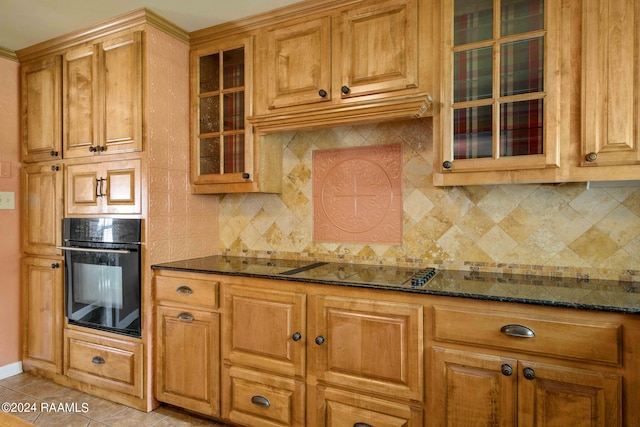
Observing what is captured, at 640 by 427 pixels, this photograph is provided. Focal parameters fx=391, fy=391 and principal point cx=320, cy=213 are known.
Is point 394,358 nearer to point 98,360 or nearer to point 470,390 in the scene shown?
point 470,390

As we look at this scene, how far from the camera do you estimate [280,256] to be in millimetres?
2684

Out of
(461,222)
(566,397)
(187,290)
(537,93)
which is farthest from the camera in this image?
(187,290)

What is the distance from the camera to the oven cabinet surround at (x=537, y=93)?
159 cm

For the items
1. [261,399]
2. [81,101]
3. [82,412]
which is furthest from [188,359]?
[81,101]

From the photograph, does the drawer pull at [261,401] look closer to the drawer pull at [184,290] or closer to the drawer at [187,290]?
the drawer at [187,290]

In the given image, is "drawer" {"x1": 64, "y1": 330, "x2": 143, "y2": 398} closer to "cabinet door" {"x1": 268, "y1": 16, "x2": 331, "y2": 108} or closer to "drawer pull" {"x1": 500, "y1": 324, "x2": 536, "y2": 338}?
"cabinet door" {"x1": 268, "y1": 16, "x2": 331, "y2": 108}

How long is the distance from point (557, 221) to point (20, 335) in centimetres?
372

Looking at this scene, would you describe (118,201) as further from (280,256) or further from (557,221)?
(557,221)

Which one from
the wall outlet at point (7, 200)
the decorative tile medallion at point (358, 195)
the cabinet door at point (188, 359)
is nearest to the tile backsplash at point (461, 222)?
the decorative tile medallion at point (358, 195)

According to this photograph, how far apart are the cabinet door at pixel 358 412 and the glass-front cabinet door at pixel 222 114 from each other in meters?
1.33

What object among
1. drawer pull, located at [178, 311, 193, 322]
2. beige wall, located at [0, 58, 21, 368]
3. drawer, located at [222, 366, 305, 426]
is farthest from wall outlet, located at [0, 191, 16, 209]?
drawer, located at [222, 366, 305, 426]

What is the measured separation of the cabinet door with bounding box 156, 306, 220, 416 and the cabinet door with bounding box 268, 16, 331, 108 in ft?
4.34

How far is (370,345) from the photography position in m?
1.77

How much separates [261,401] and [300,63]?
186 centimetres
